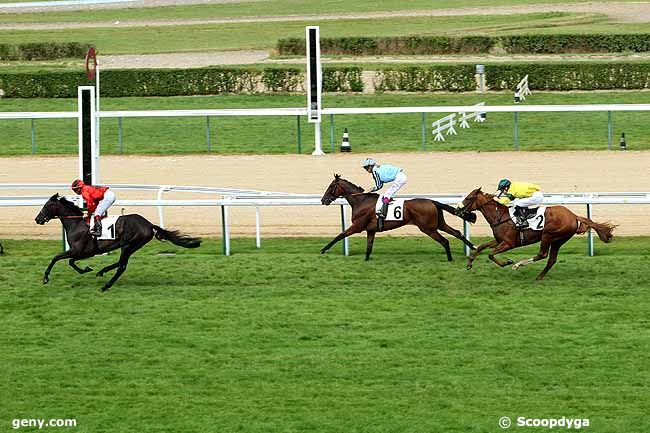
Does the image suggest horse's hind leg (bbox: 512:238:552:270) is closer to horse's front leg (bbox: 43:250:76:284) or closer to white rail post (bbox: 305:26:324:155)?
horse's front leg (bbox: 43:250:76:284)

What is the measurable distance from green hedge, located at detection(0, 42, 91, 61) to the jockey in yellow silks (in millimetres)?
22064

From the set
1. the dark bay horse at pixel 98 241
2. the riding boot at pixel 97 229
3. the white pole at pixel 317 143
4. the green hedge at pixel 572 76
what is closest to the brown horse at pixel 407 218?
the dark bay horse at pixel 98 241

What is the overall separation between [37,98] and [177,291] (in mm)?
15449

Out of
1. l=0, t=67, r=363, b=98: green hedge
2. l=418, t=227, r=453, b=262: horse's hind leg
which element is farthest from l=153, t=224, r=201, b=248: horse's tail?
l=0, t=67, r=363, b=98: green hedge

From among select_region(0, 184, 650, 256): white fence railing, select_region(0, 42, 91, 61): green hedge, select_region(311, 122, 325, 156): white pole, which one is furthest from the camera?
select_region(0, 42, 91, 61): green hedge

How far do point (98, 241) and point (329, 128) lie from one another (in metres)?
10.9

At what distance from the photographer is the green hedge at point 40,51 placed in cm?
3372

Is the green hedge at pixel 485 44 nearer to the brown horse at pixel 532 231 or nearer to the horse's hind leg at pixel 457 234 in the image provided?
the horse's hind leg at pixel 457 234

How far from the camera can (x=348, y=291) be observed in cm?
1289

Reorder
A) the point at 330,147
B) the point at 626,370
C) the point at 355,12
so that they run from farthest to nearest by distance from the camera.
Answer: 1. the point at 355,12
2. the point at 330,147
3. the point at 626,370

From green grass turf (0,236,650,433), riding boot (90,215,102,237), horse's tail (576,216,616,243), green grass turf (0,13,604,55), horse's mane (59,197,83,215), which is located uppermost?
green grass turf (0,13,604,55)

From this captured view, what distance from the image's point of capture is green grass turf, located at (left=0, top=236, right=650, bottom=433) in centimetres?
962

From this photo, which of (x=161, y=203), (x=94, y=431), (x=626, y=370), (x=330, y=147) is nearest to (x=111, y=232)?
(x=161, y=203)

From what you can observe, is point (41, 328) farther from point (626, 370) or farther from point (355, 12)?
point (355, 12)
